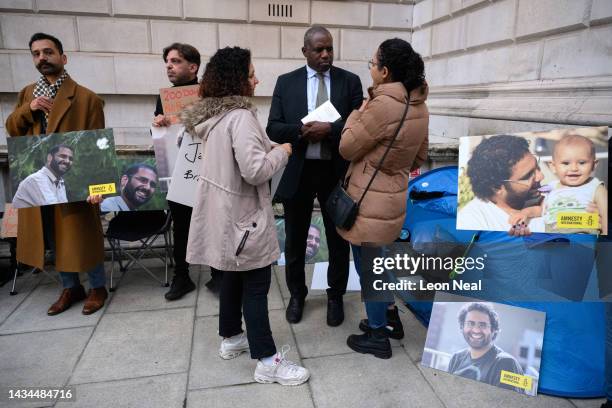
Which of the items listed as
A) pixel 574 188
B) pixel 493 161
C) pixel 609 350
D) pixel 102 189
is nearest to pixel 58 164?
pixel 102 189

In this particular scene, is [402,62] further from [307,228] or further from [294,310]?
[294,310]

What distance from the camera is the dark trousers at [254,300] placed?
2.53 m

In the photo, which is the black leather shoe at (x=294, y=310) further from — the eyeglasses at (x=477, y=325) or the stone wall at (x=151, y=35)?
the stone wall at (x=151, y=35)

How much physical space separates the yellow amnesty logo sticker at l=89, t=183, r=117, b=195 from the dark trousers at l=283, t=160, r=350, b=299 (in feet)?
4.51

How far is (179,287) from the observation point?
12.7 feet

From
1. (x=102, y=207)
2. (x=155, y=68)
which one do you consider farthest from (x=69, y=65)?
(x=102, y=207)

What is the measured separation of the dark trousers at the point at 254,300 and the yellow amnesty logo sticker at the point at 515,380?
1434 millimetres

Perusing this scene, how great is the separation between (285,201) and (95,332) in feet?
5.98

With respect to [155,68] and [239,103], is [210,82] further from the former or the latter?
[155,68]

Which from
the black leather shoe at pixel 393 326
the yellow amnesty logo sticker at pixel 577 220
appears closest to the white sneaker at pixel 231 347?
the black leather shoe at pixel 393 326

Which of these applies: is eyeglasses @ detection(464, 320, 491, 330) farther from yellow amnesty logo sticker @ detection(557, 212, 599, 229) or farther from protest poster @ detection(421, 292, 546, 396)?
yellow amnesty logo sticker @ detection(557, 212, 599, 229)

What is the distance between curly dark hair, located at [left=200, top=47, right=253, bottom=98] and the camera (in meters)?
2.28

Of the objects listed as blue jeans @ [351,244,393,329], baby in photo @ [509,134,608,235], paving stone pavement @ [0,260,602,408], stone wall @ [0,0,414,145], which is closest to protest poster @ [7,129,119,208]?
paving stone pavement @ [0,260,602,408]

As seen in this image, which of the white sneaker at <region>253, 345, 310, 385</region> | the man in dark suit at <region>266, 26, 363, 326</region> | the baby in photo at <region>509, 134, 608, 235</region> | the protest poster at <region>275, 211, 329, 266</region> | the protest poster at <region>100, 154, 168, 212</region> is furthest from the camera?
the protest poster at <region>275, 211, 329, 266</region>
